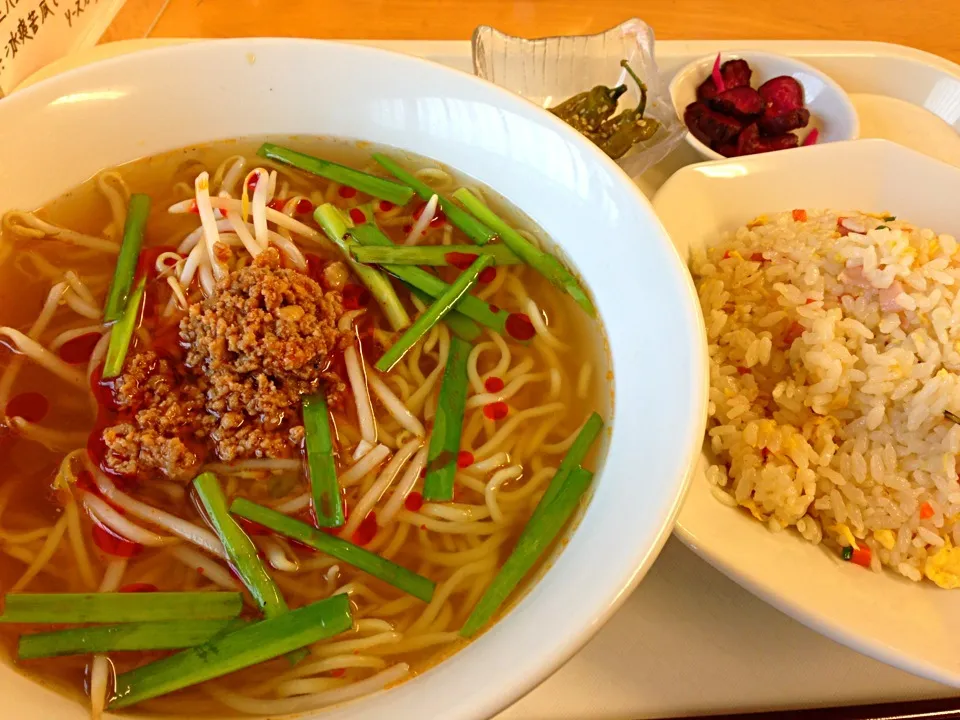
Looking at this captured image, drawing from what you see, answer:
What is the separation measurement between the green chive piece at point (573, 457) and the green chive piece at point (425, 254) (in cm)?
46

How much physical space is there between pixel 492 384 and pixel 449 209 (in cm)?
47

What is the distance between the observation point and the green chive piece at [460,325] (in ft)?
5.06

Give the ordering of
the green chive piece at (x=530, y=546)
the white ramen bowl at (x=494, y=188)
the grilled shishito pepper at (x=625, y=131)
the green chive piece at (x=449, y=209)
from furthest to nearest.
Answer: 1. the grilled shishito pepper at (x=625, y=131)
2. the green chive piece at (x=449, y=209)
3. the green chive piece at (x=530, y=546)
4. the white ramen bowl at (x=494, y=188)

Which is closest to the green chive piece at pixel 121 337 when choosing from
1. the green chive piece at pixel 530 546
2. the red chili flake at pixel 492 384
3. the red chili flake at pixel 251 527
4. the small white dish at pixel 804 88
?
the red chili flake at pixel 251 527

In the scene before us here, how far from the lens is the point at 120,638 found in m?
1.08

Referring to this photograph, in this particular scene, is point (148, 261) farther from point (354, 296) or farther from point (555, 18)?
point (555, 18)

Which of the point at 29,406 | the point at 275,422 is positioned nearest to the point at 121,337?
the point at 29,406

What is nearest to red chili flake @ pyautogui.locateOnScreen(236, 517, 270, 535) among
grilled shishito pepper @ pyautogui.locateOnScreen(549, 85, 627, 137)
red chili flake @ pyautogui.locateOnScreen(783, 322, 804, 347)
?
red chili flake @ pyautogui.locateOnScreen(783, 322, 804, 347)

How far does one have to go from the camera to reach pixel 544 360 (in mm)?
1570

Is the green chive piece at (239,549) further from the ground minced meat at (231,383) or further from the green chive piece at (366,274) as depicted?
the green chive piece at (366,274)

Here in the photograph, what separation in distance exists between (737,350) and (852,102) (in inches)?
52.3

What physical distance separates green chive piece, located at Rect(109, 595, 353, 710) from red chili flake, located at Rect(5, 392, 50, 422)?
1.91ft

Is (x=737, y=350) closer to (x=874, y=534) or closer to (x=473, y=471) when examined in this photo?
(x=874, y=534)

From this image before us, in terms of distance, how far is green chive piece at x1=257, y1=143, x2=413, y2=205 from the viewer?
1.68 meters
